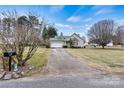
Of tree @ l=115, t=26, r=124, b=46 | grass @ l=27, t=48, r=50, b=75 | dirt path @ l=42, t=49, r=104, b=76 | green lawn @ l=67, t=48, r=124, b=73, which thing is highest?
tree @ l=115, t=26, r=124, b=46

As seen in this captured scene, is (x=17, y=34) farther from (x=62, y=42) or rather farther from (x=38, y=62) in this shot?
(x=62, y=42)

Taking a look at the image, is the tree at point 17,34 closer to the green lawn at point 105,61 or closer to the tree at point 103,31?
the green lawn at point 105,61

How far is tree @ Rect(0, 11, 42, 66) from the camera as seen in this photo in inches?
300

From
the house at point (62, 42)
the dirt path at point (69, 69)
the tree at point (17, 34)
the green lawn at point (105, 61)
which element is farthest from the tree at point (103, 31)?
the tree at point (17, 34)

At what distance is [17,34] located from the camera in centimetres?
761

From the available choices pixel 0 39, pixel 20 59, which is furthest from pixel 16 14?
pixel 20 59

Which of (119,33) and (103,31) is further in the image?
(119,33)

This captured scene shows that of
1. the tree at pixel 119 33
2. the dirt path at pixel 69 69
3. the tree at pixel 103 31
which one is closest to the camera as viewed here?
the dirt path at pixel 69 69

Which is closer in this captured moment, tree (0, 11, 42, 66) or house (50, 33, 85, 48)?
tree (0, 11, 42, 66)

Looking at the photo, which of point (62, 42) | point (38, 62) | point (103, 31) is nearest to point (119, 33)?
point (103, 31)

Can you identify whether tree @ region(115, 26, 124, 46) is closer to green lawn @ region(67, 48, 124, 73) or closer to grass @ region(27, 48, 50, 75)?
green lawn @ region(67, 48, 124, 73)

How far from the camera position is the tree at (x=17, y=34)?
300 inches

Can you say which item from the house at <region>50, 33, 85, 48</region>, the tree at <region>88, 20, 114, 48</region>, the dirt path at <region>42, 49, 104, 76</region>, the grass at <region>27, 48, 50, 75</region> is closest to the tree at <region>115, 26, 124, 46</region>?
the tree at <region>88, 20, 114, 48</region>
